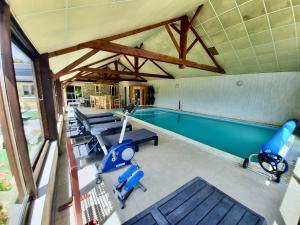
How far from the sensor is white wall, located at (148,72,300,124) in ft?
18.3

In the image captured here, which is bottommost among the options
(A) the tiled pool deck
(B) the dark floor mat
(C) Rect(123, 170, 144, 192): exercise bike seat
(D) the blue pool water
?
(D) the blue pool water

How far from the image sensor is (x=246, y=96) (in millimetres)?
6691

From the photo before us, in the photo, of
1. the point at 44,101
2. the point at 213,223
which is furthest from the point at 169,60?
the point at 213,223

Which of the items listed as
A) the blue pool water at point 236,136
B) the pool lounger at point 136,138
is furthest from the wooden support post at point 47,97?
the blue pool water at point 236,136

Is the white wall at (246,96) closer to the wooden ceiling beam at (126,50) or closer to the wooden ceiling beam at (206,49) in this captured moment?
the wooden ceiling beam at (206,49)

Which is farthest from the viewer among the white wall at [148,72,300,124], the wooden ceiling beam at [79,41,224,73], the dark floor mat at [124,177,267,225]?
the white wall at [148,72,300,124]

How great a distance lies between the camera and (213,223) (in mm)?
1469

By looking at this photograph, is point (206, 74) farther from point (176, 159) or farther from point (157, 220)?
point (157, 220)

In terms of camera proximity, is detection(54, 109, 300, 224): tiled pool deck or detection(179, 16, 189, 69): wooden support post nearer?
detection(54, 109, 300, 224): tiled pool deck

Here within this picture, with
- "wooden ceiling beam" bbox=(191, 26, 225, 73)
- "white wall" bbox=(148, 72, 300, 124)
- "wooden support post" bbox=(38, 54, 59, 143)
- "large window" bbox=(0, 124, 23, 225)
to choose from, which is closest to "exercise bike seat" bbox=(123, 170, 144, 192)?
"large window" bbox=(0, 124, 23, 225)

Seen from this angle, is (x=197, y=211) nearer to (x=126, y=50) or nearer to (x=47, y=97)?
(x=47, y=97)

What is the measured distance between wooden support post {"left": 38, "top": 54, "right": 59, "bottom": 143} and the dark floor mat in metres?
2.50

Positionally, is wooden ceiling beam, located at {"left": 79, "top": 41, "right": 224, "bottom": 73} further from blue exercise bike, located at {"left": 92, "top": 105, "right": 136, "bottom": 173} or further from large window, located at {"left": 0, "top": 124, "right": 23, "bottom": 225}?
large window, located at {"left": 0, "top": 124, "right": 23, "bottom": 225}

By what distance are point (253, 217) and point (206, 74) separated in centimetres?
764
